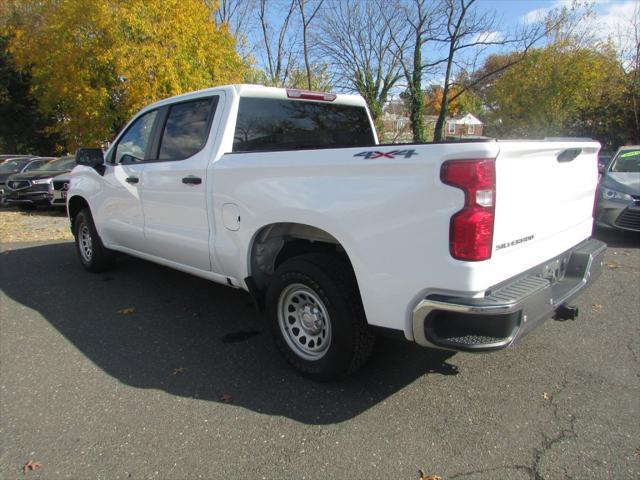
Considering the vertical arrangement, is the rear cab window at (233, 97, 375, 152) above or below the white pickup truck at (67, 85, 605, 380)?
above

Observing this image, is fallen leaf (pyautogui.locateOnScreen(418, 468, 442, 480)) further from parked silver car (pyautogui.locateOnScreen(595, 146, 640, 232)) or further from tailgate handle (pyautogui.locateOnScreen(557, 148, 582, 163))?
parked silver car (pyautogui.locateOnScreen(595, 146, 640, 232))

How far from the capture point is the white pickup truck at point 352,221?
2270mm

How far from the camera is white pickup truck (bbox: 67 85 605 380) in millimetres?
2270

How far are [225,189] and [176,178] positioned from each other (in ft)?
2.38

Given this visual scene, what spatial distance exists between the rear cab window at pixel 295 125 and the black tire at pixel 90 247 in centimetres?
295

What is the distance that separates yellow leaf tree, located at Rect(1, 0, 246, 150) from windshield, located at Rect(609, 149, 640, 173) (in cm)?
1096

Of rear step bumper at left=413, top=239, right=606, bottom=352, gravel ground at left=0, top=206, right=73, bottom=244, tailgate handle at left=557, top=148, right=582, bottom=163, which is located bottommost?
gravel ground at left=0, top=206, right=73, bottom=244

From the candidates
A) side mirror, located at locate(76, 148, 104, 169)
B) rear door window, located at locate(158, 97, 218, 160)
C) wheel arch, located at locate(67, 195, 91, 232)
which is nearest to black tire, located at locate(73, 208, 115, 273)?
wheel arch, located at locate(67, 195, 91, 232)

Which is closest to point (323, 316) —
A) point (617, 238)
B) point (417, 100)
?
point (617, 238)

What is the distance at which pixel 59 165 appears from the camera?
46.9 ft

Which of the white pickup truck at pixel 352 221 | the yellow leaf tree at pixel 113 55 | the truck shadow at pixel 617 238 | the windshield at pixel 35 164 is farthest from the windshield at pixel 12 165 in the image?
the truck shadow at pixel 617 238

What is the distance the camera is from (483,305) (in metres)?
2.24

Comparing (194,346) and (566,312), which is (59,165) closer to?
(194,346)

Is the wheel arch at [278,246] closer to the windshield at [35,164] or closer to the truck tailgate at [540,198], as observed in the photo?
the truck tailgate at [540,198]
